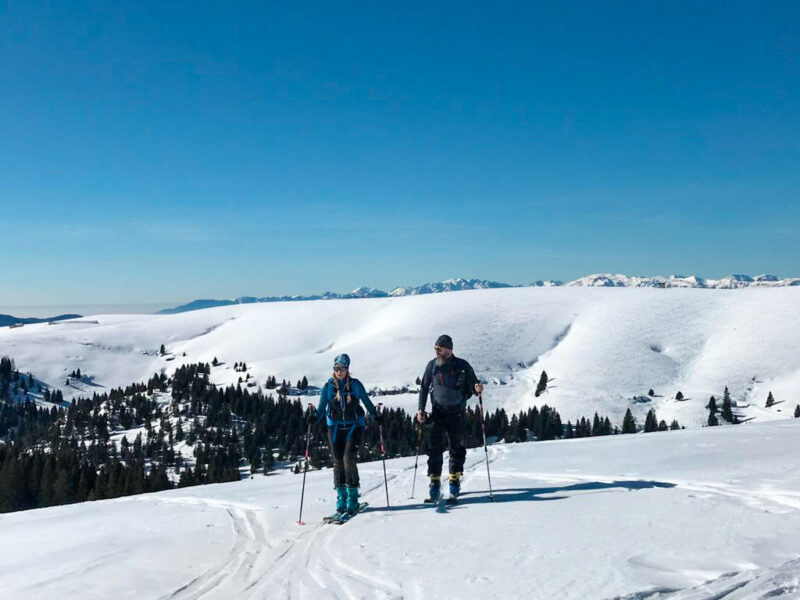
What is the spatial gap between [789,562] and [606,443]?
1283 centimetres

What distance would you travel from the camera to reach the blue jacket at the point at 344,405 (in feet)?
37.6

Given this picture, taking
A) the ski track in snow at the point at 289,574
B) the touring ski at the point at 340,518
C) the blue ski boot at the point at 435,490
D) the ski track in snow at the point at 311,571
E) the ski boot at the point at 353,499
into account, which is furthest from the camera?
the blue ski boot at the point at 435,490

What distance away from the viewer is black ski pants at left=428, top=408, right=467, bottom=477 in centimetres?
1175

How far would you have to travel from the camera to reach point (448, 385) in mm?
11742

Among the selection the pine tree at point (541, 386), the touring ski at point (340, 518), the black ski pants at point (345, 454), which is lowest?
the pine tree at point (541, 386)

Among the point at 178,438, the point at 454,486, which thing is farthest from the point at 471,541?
the point at 178,438

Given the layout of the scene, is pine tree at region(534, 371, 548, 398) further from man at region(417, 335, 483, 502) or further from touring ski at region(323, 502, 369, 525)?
touring ski at region(323, 502, 369, 525)

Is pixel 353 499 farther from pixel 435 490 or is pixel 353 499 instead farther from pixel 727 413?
pixel 727 413

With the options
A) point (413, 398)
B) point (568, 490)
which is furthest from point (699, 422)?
point (568, 490)

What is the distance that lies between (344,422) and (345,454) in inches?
25.9

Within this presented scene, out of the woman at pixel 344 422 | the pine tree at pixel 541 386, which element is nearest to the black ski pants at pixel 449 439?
the woman at pixel 344 422

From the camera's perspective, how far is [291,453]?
12150 centimetres

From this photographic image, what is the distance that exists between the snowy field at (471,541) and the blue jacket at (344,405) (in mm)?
1931

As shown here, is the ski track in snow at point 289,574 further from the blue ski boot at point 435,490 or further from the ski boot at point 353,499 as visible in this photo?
the blue ski boot at point 435,490
